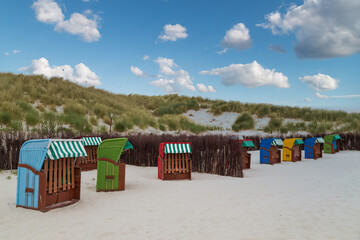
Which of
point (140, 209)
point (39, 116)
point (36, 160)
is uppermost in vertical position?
point (39, 116)

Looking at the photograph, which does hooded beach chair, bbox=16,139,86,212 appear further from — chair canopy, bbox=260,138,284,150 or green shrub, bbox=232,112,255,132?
green shrub, bbox=232,112,255,132

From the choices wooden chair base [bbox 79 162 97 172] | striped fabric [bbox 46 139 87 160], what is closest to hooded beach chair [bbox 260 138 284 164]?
wooden chair base [bbox 79 162 97 172]

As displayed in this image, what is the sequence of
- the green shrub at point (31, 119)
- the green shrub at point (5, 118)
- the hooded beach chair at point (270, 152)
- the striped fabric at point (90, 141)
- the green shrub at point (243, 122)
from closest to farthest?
the striped fabric at point (90, 141)
the hooded beach chair at point (270, 152)
the green shrub at point (5, 118)
the green shrub at point (31, 119)
the green shrub at point (243, 122)

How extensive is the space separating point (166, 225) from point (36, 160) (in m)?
3.00

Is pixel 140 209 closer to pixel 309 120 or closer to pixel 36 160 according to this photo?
pixel 36 160

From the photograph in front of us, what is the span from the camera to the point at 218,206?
631cm

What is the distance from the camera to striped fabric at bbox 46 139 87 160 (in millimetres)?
5871

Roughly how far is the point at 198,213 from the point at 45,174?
314 centimetres

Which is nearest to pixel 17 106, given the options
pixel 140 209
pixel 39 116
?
pixel 39 116

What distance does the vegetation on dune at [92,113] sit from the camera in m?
19.7

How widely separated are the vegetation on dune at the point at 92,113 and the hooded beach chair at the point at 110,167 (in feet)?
32.6

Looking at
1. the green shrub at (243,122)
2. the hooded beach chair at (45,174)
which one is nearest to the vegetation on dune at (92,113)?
the green shrub at (243,122)

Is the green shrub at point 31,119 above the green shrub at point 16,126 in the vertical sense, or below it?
above

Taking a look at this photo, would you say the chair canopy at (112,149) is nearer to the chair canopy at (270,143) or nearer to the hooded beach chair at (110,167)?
the hooded beach chair at (110,167)
